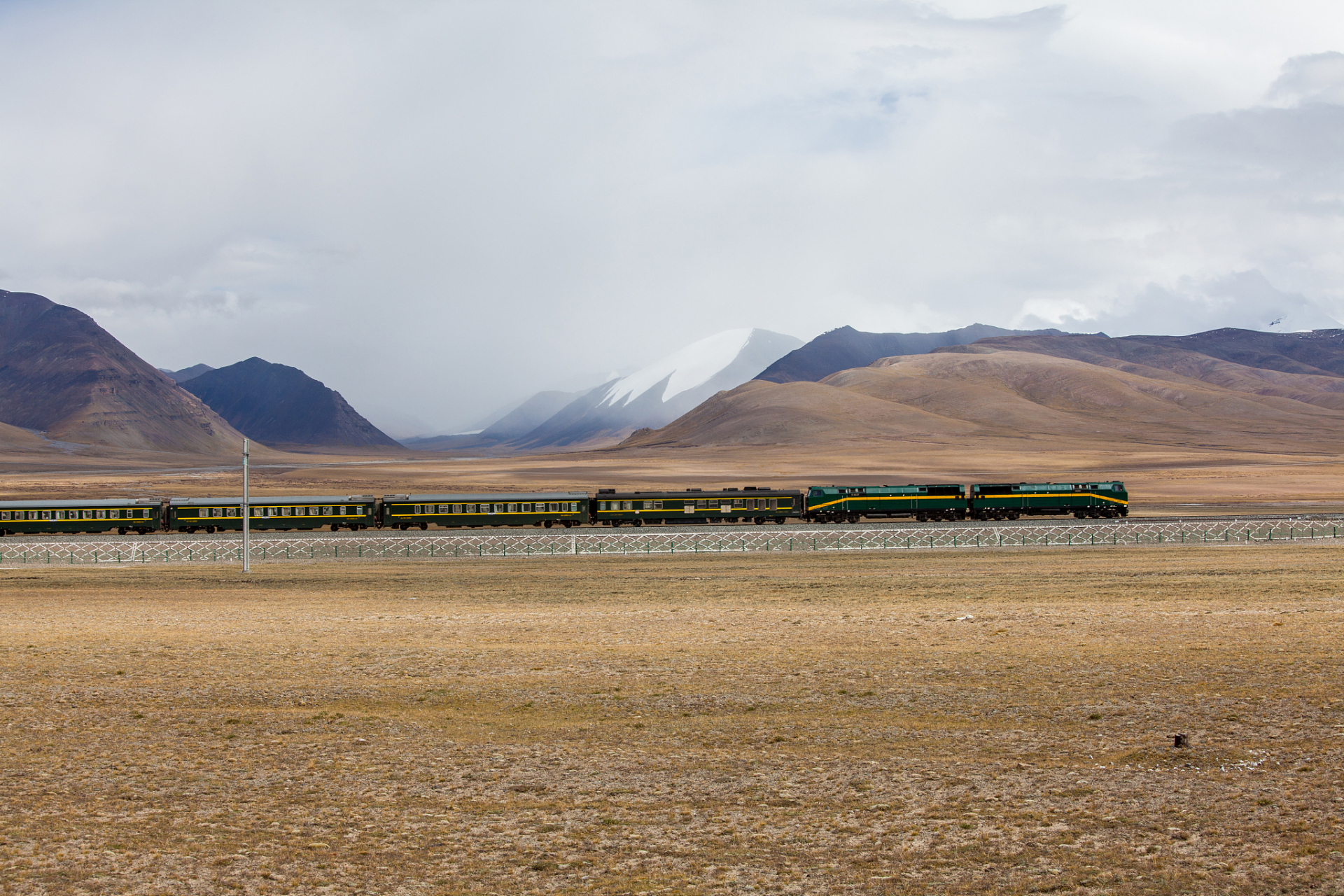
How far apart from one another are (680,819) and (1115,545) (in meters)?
49.4

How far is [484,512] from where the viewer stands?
75.4 m

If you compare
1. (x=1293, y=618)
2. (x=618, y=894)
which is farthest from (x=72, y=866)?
(x=1293, y=618)

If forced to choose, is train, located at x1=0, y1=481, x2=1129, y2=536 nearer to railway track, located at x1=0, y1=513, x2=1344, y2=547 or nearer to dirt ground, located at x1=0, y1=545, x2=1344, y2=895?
railway track, located at x1=0, y1=513, x2=1344, y2=547

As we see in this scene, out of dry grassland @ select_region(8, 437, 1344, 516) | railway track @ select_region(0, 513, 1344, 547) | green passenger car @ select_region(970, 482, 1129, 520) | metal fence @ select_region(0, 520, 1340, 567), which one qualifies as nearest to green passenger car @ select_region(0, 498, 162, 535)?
railway track @ select_region(0, 513, 1344, 547)

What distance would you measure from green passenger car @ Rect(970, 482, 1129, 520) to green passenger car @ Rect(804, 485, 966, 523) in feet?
6.07

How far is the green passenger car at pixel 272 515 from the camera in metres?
74.1

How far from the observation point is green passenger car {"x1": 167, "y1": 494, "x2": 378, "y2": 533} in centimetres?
7406

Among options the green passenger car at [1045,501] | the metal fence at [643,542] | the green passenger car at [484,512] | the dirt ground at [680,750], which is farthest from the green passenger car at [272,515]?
the green passenger car at [1045,501]

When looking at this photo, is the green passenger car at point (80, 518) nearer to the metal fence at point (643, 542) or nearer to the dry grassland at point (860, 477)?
the metal fence at point (643, 542)

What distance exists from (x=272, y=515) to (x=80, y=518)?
14813 mm

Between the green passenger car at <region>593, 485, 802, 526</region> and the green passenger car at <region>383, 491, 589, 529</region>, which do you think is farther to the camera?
the green passenger car at <region>593, 485, 802, 526</region>

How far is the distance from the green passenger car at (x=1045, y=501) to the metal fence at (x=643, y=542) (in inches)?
403

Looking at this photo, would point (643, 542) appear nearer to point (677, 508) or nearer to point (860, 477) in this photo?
point (677, 508)

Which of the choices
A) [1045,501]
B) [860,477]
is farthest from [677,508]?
[860,477]
